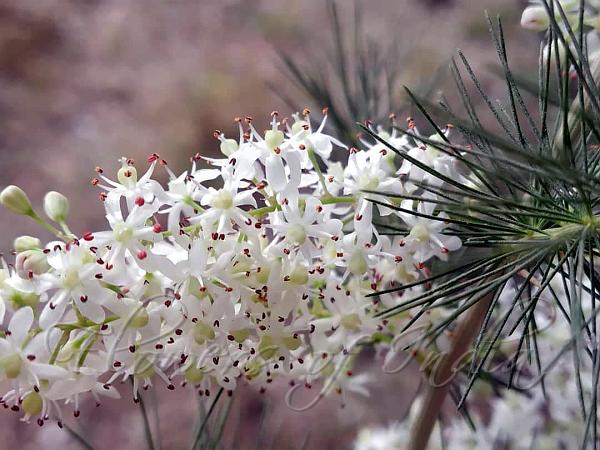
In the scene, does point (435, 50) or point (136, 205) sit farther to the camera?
point (435, 50)

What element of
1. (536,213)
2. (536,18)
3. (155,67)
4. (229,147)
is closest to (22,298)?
(229,147)

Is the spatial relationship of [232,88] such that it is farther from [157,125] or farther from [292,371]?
[292,371]

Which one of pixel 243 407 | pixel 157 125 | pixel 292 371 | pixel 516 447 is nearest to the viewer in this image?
pixel 292 371

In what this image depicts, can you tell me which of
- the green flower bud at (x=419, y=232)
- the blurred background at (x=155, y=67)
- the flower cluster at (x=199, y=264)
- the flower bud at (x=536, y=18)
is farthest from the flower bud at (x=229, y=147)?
the blurred background at (x=155, y=67)

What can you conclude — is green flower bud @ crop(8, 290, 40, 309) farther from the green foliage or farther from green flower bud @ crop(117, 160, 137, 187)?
the green foliage

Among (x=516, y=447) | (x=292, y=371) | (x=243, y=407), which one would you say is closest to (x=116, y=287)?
(x=292, y=371)

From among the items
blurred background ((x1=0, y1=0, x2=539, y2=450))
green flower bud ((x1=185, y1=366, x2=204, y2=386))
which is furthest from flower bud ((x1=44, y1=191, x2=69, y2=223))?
blurred background ((x1=0, y1=0, x2=539, y2=450))

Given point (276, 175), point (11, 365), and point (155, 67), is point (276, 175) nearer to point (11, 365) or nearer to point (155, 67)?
point (11, 365)
